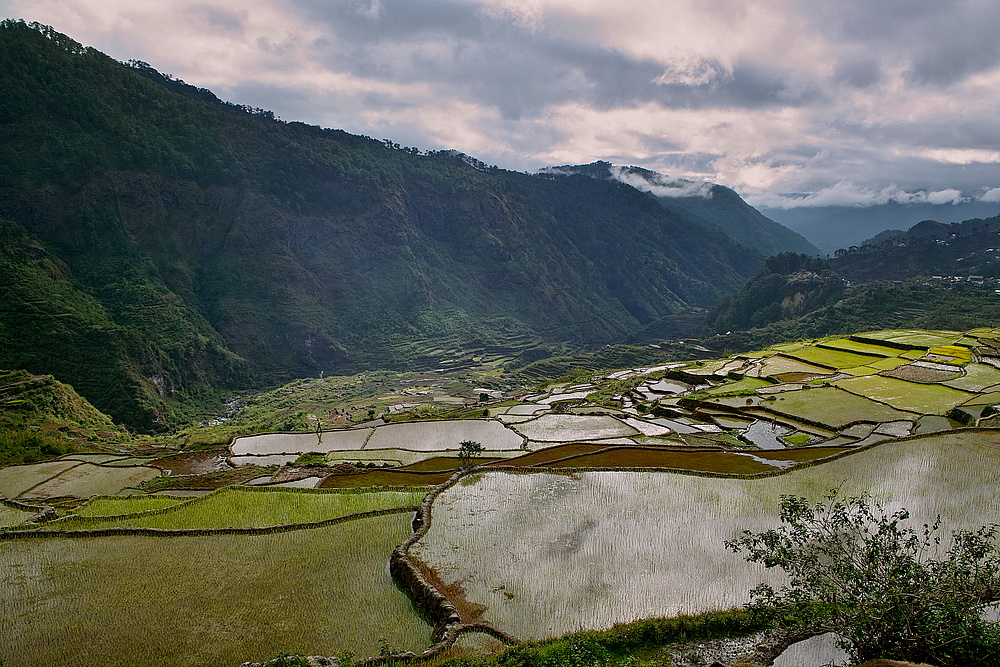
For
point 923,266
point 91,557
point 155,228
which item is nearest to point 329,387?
point 155,228

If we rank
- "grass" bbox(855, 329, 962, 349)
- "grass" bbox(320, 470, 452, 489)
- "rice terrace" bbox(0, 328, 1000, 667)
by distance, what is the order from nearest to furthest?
"rice terrace" bbox(0, 328, 1000, 667)
"grass" bbox(320, 470, 452, 489)
"grass" bbox(855, 329, 962, 349)

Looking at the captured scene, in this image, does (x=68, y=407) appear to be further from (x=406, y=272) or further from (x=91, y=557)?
(x=406, y=272)

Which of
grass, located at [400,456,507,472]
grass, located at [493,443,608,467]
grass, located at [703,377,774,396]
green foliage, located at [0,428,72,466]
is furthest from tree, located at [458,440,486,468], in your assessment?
green foliage, located at [0,428,72,466]

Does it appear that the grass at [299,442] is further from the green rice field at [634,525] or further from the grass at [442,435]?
the green rice field at [634,525]

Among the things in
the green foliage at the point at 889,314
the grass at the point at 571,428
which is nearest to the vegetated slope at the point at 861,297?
the green foliage at the point at 889,314

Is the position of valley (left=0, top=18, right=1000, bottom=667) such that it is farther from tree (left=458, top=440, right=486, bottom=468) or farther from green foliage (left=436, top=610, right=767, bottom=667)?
tree (left=458, top=440, right=486, bottom=468)

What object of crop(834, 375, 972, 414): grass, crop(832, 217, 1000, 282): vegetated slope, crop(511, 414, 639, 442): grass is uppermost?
crop(832, 217, 1000, 282): vegetated slope

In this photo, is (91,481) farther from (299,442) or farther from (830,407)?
(830,407)
